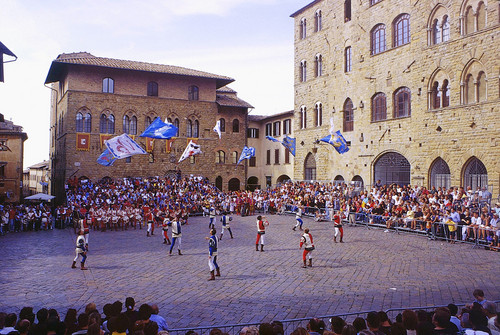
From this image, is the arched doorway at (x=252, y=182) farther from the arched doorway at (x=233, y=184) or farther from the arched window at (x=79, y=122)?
the arched window at (x=79, y=122)

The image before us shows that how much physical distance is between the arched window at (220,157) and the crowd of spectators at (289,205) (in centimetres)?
475

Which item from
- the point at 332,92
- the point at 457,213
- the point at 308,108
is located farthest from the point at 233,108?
the point at 457,213

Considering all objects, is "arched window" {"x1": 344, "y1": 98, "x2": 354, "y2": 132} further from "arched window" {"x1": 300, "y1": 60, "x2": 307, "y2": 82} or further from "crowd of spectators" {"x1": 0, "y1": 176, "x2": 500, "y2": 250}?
"arched window" {"x1": 300, "y1": 60, "x2": 307, "y2": 82}

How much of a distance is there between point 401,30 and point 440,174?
10672mm

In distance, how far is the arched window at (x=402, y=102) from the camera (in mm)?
28922

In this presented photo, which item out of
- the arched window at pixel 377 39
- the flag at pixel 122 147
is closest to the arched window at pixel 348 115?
the arched window at pixel 377 39

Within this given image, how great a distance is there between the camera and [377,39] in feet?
104

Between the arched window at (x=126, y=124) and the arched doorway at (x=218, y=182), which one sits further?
the arched doorway at (x=218, y=182)

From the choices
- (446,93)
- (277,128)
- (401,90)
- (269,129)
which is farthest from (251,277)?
(269,129)

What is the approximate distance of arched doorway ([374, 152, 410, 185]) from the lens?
1140 inches

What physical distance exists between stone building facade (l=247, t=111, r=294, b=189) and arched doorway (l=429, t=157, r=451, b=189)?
58.9 feet

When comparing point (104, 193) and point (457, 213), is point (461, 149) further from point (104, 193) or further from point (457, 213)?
point (104, 193)

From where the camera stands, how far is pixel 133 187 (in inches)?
1409

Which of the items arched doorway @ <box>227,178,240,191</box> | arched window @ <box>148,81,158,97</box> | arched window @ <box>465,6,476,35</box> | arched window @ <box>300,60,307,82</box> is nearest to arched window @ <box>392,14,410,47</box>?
arched window @ <box>465,6,476,35</box>
